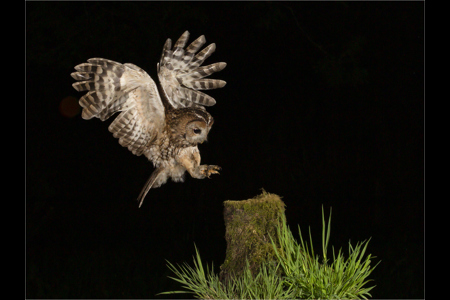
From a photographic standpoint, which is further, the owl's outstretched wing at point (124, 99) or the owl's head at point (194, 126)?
the owl's head at point (194, 126)

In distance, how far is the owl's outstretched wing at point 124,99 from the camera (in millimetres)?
3102

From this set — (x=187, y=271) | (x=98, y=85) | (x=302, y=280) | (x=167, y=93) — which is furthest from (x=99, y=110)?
(x=302, y=280)

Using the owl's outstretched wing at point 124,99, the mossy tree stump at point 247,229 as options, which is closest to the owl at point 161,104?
the owl's outstretched wing at point 124,99

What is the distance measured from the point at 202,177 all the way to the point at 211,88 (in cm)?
67

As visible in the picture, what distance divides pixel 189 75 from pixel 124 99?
0.54 meters

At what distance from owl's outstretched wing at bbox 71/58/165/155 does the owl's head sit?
0.56 ft

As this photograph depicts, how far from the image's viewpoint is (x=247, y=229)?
3.09 metres

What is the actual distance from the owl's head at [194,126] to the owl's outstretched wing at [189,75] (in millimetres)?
227

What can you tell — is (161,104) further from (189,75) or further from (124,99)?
(189,75)

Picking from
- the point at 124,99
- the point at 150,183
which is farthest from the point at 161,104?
the point at 150,183

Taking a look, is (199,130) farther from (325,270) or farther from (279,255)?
(325,270)

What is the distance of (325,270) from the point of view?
9.57ft

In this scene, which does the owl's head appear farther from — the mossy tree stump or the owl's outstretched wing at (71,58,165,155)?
the mossy tree stump

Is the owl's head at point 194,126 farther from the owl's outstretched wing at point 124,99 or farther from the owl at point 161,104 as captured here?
the owl's outstretched wing at point 124,99
